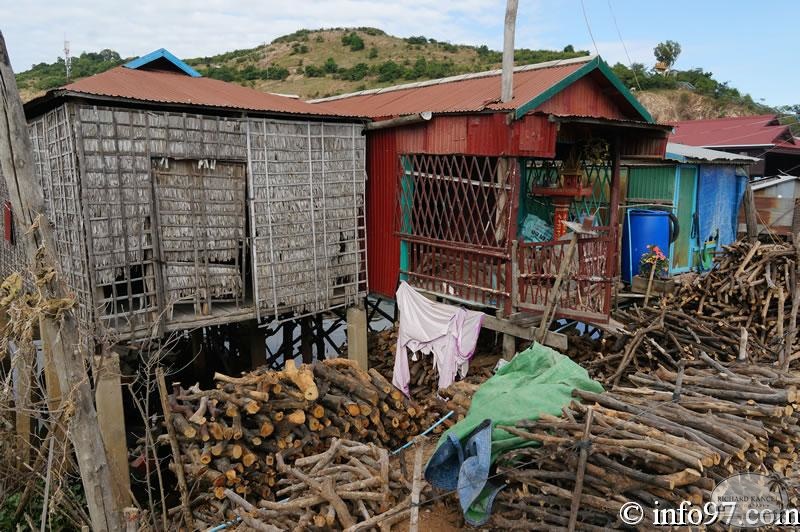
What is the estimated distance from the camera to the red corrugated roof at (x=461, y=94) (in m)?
10.1

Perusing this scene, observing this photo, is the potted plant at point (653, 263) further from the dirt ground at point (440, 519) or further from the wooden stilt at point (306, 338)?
the wooden stilt at point (306, 338)

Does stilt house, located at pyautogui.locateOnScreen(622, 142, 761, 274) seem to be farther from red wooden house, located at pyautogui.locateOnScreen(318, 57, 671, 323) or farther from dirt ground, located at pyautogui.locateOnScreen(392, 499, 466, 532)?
dirt ground, located at pyautogui.locateOnScreen(392, 499, 466, 532)

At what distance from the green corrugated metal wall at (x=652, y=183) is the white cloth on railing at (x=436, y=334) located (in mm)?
6157

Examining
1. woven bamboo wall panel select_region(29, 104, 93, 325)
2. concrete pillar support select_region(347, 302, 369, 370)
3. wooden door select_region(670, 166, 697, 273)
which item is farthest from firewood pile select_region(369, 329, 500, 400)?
woven bamboo wall panel select_region(29, 104, 93, 325)

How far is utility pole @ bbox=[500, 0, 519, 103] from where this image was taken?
32.3 ft

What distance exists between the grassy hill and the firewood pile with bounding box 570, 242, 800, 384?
34673mm

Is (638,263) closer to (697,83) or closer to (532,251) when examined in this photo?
(532,251)

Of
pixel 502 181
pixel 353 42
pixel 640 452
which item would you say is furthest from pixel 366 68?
pixel 640 452

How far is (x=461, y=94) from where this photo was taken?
11992 mm

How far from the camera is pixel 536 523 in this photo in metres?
5.34

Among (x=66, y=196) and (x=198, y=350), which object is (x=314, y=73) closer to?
(x=198, y=350)

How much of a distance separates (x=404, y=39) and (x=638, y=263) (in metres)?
55.5

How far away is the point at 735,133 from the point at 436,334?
21.7m

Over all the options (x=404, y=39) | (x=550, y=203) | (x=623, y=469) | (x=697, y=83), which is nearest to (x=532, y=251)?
(x=550, y=203)
